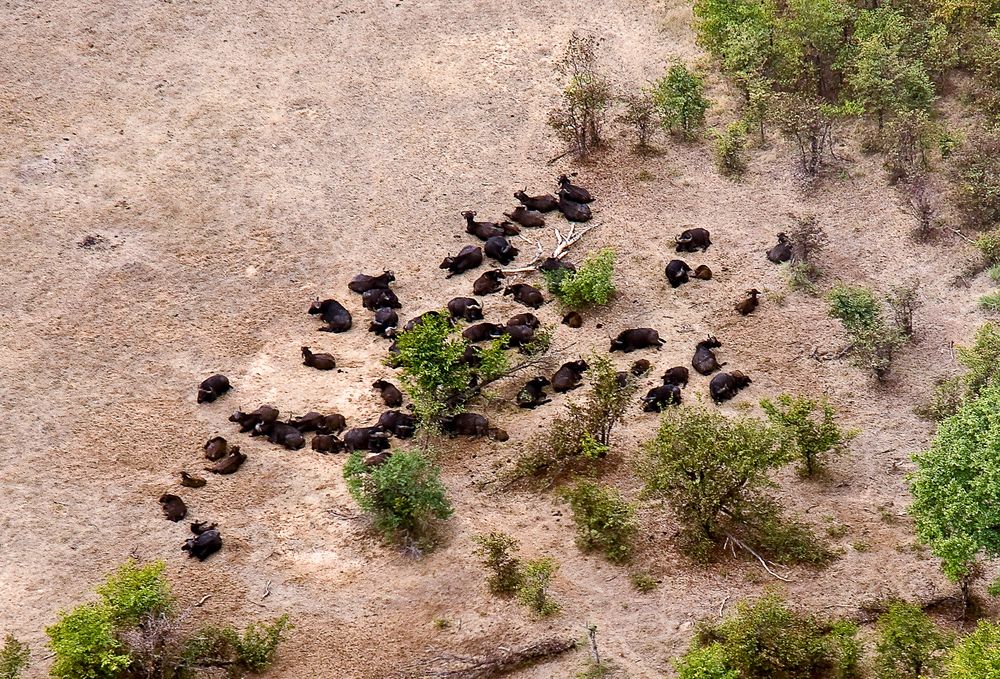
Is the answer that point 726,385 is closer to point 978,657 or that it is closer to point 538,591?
point 538,591

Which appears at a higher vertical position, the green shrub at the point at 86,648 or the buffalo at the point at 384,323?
the green shrub at the point at 86,648

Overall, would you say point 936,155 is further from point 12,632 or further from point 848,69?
point 12,632

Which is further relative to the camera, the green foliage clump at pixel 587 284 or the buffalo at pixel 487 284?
the buffalo at pixel 487 284

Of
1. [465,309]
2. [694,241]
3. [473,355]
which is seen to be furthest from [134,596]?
[694,241]

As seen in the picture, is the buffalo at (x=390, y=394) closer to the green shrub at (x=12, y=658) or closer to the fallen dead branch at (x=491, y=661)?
the fallen dead branch at (x=491, y=661)

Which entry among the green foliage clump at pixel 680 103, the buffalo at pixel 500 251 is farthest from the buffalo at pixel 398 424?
the green foliage clump at pixel 680 103

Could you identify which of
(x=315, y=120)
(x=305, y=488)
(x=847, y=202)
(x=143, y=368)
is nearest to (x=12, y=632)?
(x=305, y=488)

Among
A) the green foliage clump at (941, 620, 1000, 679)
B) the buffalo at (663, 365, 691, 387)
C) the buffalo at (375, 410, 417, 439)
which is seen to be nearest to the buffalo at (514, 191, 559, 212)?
the buffalo at (663, 365, 691, 387)
